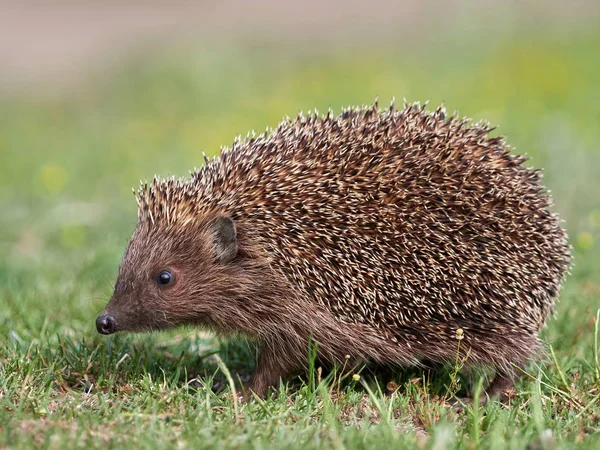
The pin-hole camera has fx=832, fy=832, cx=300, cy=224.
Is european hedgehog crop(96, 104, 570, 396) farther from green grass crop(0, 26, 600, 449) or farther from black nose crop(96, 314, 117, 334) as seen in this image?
green grass crop(0, 26, 600, 449)

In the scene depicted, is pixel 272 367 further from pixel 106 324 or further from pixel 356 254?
pixel 106 324

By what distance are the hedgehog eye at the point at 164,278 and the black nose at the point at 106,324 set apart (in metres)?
0.45

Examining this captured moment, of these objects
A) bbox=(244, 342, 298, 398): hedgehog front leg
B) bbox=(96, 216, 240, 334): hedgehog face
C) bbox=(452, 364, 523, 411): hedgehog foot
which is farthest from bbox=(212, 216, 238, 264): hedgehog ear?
bbox=(452, 364, 523, 411): hedgehog foot

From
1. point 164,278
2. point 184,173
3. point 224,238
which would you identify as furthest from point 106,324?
point 184,173

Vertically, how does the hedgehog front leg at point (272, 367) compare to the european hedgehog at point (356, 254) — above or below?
below

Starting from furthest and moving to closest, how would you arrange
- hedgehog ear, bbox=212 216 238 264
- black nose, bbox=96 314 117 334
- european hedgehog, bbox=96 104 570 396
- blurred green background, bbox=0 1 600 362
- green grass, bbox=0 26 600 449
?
blurred green background, bbox=0 1 600 362 → hedgehog ear, bbox=212 216 238 264 → european hedgehog, bbox=96 104 570 396 → black nose, bbox=96 314 117 334 → green grass, bbox=0 26 600 449

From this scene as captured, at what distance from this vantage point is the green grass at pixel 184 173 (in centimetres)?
455

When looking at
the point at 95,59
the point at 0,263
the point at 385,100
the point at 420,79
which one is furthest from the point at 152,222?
the point at 95,59

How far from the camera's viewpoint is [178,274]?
19.4 ft

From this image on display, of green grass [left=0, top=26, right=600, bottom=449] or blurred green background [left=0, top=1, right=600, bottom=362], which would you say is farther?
blurred green background [left=0, top=1, right=600, bottom=362]

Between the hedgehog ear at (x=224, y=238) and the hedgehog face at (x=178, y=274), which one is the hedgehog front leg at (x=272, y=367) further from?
the hedgehog ear at (x=224, y=238)

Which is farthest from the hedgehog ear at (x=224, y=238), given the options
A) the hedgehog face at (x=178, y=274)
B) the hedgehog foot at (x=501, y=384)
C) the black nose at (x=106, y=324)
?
the hedgehog foot at (x=501, y=384)

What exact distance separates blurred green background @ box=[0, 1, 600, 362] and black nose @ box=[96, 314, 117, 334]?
1.49m

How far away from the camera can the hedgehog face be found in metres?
5.77
